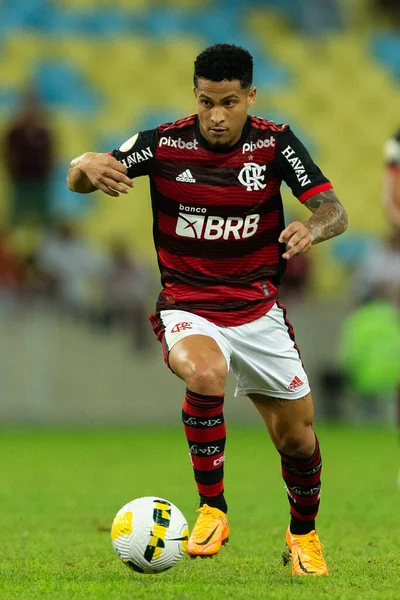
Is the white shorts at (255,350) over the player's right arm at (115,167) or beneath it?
beneath

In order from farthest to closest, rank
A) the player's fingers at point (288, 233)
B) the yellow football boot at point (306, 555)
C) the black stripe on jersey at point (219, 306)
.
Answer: the black stripe on jersey at point (219, 306), the yellow football boot at point (306, 555), the player's fingers at point (288, 233)

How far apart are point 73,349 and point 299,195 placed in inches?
378

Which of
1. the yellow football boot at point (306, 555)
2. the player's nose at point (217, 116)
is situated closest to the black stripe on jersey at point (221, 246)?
the player's nose at point (217, 116)

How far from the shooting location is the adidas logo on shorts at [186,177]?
5.80 m

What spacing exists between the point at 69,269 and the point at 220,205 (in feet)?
31.7

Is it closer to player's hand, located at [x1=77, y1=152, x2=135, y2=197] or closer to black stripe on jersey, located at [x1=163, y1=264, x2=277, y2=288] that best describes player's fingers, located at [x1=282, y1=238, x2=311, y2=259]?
black stripe on jersey, located at [x1=163, y1=264, x2=277, y2=288]

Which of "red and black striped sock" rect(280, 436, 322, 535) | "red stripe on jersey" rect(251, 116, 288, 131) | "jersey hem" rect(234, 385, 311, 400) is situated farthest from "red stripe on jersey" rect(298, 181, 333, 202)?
"red and black striped sock" rect(280, 436, 322, 535)

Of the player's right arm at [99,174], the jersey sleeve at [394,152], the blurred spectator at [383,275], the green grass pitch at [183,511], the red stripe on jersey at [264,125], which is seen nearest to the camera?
the green grass pitch at [183,511]

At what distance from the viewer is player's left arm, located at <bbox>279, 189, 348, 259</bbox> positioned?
511cm

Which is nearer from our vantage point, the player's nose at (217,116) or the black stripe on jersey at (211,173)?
the player's nose at (217,116)

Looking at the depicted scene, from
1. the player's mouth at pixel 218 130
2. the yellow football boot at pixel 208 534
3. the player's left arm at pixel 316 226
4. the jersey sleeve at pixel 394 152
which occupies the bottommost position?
the yellow football boot at pixel 208 534

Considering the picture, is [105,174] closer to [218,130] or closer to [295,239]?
[218,130]

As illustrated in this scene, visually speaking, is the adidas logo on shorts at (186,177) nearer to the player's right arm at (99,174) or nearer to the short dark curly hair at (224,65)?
the player's right arm at (99,174)

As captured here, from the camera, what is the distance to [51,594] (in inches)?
187
